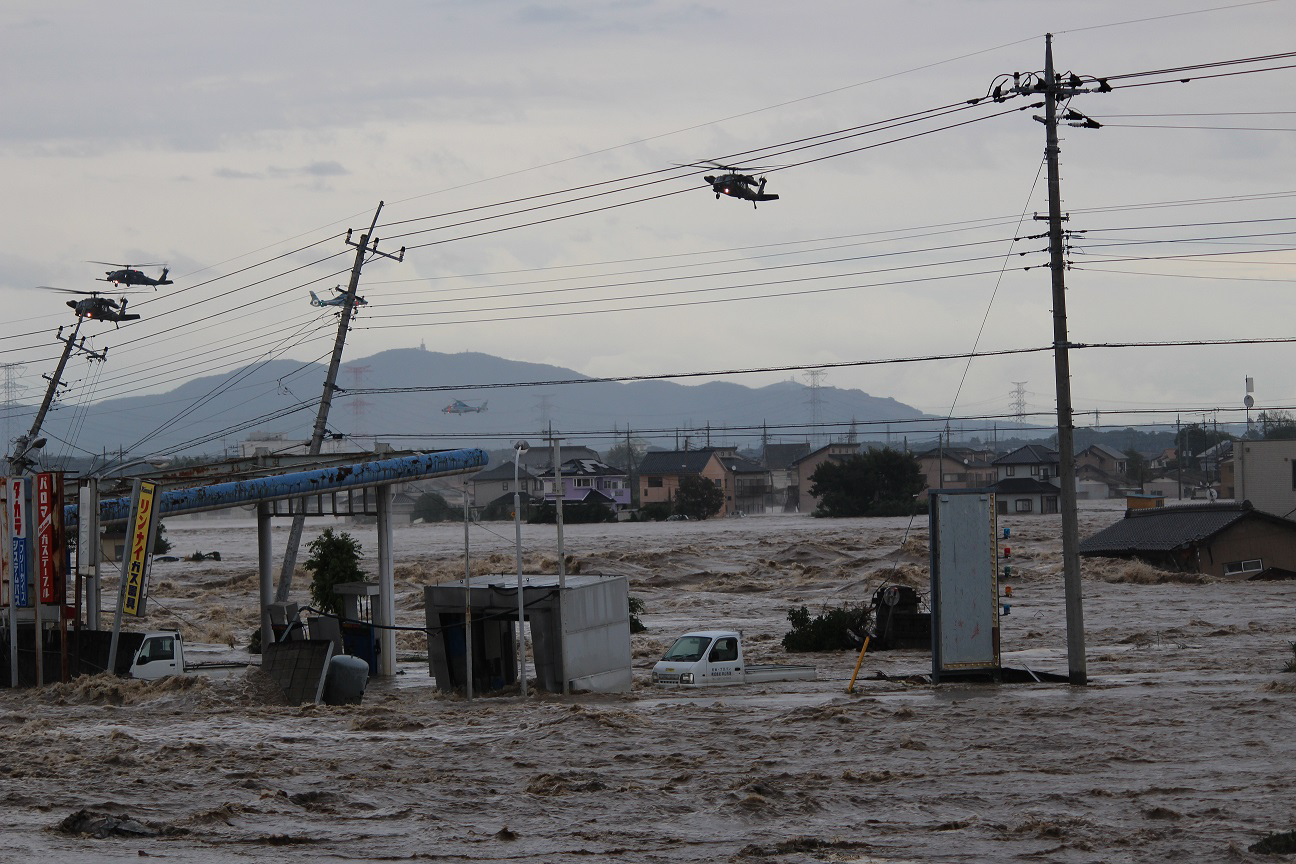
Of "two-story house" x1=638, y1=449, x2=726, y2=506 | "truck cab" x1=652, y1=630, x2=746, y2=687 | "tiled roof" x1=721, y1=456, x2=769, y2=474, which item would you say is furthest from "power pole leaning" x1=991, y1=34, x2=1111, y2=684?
"tiled roof" x1=721, y1=456, x2=769, y2=474

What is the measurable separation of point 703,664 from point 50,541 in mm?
13221

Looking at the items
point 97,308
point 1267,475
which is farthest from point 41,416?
point 1267,475

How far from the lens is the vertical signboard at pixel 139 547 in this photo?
85.4ft

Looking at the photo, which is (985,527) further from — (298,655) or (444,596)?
(298,655)

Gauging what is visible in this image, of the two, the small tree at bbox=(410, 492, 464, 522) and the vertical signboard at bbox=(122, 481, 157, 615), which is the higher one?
the vertical signboard at bbox=(122, 481, 157, 615)

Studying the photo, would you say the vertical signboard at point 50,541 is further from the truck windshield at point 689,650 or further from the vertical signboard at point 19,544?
the truck windshield at point 689,650

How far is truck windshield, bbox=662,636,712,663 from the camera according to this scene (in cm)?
2684

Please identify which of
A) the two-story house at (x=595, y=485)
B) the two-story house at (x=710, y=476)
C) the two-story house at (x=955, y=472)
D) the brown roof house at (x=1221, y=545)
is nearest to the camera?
the brown roof house at (x=1221, y=545)

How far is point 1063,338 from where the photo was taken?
2353 centimetres

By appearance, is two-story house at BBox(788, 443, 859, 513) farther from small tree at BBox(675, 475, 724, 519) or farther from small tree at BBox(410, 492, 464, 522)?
small tree at BBox(410, 492, 464, 522)

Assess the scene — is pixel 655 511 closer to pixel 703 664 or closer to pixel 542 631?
pixel 703 664

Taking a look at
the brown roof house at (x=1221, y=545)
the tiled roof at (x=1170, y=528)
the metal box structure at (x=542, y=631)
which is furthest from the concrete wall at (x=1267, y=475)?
the metal box structure at (x=542, y=631)

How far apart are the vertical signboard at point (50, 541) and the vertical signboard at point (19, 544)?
1.16 ft

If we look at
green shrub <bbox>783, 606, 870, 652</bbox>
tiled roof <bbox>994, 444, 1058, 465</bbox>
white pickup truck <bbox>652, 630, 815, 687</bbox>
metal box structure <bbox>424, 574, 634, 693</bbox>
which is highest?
tiled roof <bbox>994, 444, 1058, 465</bbox>
